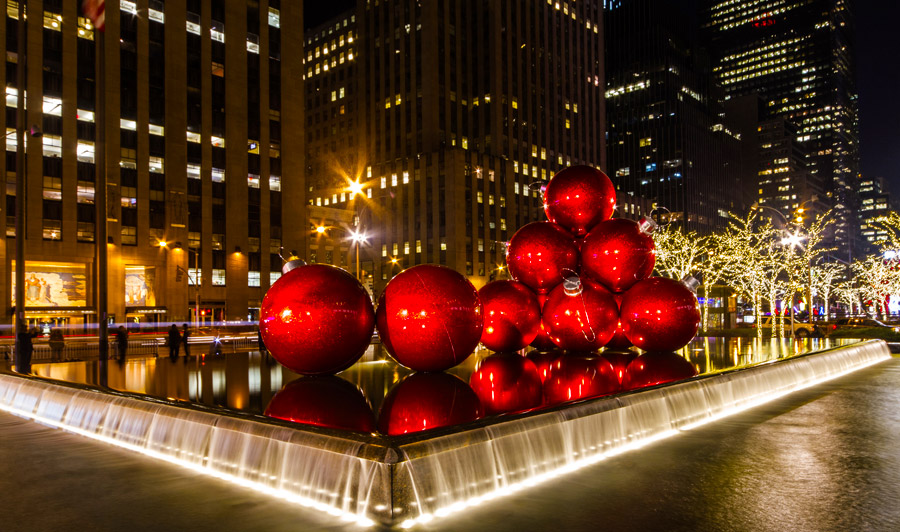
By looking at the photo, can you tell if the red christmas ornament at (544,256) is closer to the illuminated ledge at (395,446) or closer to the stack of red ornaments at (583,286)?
the stack of red ornaments at (583,286)

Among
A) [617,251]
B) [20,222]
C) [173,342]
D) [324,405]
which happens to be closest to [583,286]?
[617,251]

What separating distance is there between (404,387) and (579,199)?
5.45 meters

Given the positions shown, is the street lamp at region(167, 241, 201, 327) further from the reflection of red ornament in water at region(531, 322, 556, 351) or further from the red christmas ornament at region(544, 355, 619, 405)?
the red christmas ornament at region(544, 355, 619, 405)

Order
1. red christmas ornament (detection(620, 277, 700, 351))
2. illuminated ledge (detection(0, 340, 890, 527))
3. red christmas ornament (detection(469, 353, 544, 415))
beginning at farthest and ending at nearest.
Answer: red christmas ornament (detection(620, 277, 700, 351)) < red christmas ornament (detection(469, 353, 544, 415)) < illuminated ledge (detection(0, 340, 890, 527))

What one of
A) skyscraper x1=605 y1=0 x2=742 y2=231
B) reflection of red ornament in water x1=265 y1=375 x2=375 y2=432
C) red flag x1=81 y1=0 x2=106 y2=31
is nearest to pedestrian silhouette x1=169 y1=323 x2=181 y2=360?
red flag x1=81 y1=0 x2=106 y2=31

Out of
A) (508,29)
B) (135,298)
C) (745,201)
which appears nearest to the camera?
(135,298)

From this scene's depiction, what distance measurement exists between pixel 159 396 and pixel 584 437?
21.5ft

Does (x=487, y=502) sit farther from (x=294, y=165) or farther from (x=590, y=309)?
(x=294, y=165)

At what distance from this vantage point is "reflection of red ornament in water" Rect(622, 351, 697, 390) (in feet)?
33.5

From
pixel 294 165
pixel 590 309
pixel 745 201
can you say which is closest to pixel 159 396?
pixel 590 309

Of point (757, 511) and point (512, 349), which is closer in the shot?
point (757, 511)

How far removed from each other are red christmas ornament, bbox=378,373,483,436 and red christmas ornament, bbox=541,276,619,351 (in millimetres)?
2911

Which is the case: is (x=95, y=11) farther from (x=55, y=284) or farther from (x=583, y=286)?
(x=55, y=284)

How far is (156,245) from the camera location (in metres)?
53.0
